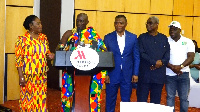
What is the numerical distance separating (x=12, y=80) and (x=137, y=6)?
3.28 meters

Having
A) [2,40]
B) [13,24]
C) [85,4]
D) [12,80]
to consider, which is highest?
[85,4]

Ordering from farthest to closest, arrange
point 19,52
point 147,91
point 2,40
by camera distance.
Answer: point 2,40 < point 147,91 < point 19,52

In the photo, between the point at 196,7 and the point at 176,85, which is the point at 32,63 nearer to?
the point at 176,85

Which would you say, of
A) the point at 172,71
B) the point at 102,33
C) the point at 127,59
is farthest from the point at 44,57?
the point at 102,33

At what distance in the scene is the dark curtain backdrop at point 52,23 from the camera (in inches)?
233

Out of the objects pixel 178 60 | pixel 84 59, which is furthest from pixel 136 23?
pixel 84 59

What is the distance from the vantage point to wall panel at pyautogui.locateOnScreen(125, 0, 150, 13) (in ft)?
21.5

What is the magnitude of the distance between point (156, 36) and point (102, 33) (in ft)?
9.37

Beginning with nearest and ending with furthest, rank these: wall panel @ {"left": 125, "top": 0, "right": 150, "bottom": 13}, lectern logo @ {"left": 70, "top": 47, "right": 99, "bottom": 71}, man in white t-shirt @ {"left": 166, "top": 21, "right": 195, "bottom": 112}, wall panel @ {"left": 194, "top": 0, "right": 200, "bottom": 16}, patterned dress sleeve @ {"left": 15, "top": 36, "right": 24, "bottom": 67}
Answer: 1. lectern logo @ {"left": 70, "top": 47, "right": 99, "bottom": 71}
2. patterned dress sleeve @ {"left": 15, "top": 36, "right": 24, "bottom": 67}
3. man in white t-shirt @ {"left": 166, "top": 21, "right": 195, "bottom": 112}
4. wall panel @ {"left": 125, "top": 0, "right": 150, "bottom": 13}
5. wall panel @ {"left": 194, "top": 0, "right": 200, "bottom": 16}

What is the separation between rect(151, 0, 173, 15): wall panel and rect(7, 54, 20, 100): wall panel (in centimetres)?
354

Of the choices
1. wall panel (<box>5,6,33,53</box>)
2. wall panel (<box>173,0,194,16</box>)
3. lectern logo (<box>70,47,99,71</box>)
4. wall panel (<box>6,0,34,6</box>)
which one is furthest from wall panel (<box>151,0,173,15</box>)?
lectern logo (<box>70,47,99,71</box>)

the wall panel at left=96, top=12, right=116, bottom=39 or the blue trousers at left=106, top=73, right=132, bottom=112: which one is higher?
the wall panel at left=96, top=12, right=116, bottom=39

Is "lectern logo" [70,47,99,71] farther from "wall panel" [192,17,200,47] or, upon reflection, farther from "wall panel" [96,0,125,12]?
"wall panel" [192,17,200,47]

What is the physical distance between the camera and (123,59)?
3.38 meters
